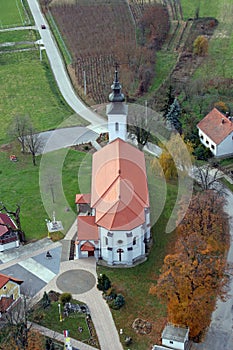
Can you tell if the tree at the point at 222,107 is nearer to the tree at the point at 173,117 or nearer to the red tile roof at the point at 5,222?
the tree at the point at 173,117

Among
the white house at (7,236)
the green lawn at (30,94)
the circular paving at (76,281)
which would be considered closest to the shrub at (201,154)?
the green lawn at (30,94)

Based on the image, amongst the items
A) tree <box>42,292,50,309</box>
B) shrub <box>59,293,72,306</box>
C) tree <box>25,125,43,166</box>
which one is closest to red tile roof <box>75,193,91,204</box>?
tree <box>25,125,43,166</box>

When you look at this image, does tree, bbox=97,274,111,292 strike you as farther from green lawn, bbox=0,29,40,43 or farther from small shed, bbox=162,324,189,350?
green lawn, bbox=0,29,40,43

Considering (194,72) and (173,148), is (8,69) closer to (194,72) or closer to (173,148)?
(194,72)

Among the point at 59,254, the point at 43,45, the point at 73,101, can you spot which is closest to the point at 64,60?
the point at 43,45

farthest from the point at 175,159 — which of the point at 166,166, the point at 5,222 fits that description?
the point at 5,222
